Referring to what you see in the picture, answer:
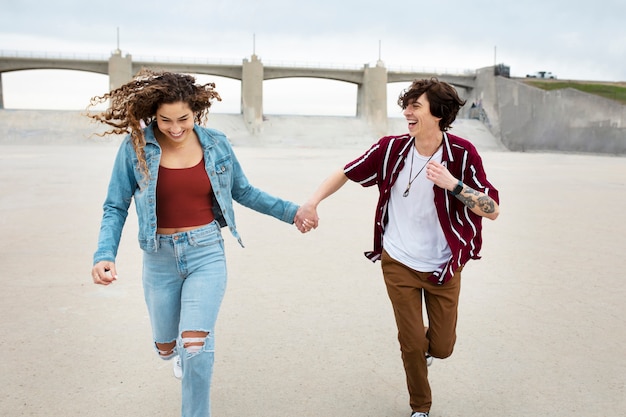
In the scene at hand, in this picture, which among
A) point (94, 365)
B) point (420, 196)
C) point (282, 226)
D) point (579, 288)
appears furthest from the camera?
A: point (282, 226)

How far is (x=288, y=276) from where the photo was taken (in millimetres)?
6426

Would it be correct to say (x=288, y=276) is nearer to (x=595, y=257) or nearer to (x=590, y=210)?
(x=595, y=257)

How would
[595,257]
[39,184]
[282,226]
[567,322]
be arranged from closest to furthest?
1. [567,322]
2. [595,257]
3. [282,226]
4. [39,184]

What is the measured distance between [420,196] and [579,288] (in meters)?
3.38

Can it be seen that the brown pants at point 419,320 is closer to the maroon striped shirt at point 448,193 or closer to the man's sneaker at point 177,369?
the maroon striped shirt at point 448,193

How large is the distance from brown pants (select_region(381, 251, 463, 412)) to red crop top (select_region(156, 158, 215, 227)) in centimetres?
109

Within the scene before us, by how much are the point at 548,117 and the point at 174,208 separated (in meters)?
44.7

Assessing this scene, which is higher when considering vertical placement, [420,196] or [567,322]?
[420,196]

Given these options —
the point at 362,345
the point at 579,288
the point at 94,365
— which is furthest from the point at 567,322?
the point at 94,365

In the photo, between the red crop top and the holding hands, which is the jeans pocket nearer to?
the red crop top

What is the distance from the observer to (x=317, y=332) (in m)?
4.81

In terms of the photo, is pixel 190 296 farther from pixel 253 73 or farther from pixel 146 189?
pixel 253 73

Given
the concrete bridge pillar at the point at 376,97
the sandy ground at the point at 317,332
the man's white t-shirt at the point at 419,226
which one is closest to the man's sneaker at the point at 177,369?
the sandy ground at the point at 317,332

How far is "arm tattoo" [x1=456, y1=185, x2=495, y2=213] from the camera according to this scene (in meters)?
3.24
